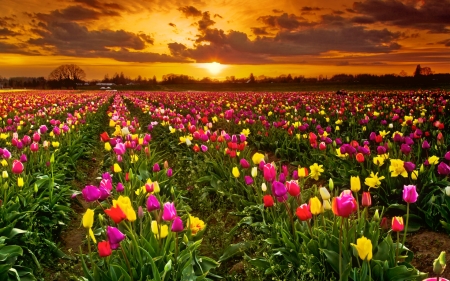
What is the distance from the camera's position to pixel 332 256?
3.29m

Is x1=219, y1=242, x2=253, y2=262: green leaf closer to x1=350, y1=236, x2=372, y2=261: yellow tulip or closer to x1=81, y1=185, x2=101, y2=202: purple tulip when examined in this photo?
x1=81, y1=185, x2=101, y2=202: purple tulip

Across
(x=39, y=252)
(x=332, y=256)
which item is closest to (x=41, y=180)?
(x=39, y=252)

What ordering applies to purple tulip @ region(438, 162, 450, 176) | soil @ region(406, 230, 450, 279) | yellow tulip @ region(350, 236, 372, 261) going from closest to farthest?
yellow tulip @ region(350, 236, 372, 261), soil @ region(406, 230, 450, 279), purple tulip @ region(438, 162, 450, 176)

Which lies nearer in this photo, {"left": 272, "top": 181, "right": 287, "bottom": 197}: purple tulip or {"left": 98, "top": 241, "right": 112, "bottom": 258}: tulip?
{"left": 98, "top": 241, "right": 112, "bottom": 258}: tulip

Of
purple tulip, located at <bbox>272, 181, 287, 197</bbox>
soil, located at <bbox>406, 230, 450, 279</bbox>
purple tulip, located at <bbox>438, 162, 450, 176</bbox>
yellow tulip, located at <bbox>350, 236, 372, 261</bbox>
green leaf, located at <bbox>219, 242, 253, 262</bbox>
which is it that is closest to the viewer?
yellow tulip, located at <bbox>350, 236, 372, 261</bbox>

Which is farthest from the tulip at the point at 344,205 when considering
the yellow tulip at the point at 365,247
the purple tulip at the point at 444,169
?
the purple tulip at the point at 444,169

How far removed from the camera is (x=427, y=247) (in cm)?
448

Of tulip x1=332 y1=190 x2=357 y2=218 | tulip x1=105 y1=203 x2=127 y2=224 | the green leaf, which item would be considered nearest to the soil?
the green leaf

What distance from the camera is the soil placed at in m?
4.16

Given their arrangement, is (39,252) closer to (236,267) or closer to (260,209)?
(236,267)

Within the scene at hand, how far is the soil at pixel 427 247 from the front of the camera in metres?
4.16

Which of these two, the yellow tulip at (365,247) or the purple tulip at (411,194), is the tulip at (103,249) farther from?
the purple tulip at (411,194)

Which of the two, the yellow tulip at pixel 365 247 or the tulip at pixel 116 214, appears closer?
the yellow tulip at pixel 365 247

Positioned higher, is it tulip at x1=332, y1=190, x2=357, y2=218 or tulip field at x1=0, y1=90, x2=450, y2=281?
tulip at x1=332, y1=190, x2=357, y2=218
